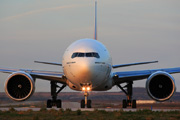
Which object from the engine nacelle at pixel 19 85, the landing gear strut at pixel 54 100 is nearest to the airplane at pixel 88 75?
the engine nacelle at pixel 19 85

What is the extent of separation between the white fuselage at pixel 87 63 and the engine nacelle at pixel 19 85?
251 cm

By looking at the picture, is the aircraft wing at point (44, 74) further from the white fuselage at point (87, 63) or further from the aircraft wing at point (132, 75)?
the aircraft wing at point (132, 75)

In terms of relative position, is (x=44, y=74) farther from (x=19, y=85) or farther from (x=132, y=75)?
(x=132, y=75)

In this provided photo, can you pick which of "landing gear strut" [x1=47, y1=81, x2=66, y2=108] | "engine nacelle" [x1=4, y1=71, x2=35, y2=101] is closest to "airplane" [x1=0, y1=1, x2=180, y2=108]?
"engine nacelle" [x1=4, y1=71, x2=35, y2=101]

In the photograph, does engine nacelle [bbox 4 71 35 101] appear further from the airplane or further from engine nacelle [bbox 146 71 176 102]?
engine nacelle [bbox 146 71 176 102]

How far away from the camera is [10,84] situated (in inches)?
1013

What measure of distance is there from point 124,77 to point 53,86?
5552 mm

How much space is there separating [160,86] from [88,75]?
199 inches

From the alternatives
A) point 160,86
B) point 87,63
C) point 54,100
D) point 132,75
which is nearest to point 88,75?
point 87,63

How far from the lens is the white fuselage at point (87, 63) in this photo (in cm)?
2260

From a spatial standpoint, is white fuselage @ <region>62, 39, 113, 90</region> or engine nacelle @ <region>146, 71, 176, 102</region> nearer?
white fuselage @ <region>62, 39, 113, 90</region>

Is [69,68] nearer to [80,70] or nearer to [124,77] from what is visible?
[80,70]

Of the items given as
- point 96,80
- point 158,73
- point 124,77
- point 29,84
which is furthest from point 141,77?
point 29,84

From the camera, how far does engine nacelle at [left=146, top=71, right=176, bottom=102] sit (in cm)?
2473
